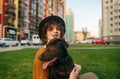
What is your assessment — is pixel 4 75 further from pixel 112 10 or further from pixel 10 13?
pixel 112 10

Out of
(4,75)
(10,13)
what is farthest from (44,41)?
(10,13)

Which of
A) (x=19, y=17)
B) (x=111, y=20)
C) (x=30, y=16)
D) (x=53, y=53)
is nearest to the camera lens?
(x=53, y=53)

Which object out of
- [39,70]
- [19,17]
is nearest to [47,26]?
[39,70]

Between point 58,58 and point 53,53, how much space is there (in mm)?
67

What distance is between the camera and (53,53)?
109 inches

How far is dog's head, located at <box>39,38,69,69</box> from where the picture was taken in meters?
2.77

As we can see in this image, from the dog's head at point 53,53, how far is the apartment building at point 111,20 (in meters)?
98.3

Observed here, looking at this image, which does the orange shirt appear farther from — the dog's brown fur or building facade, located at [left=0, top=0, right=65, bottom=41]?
building facade, located at [left=0, top=0, right=65, bottom=41]

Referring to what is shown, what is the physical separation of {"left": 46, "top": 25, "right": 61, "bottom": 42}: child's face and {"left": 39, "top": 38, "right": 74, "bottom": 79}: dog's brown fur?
33 cm

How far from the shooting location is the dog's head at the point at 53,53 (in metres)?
2.77

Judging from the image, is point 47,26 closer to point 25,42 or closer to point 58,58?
point 58,58

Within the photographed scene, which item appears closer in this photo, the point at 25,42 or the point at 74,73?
the point at 74,73

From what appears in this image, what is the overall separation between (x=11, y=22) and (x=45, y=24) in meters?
61.3

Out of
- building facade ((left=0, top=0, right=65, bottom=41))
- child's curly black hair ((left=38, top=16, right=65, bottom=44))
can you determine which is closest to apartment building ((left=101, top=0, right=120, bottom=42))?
building facade ((left=0, top=0, right=65, bottom=41))
